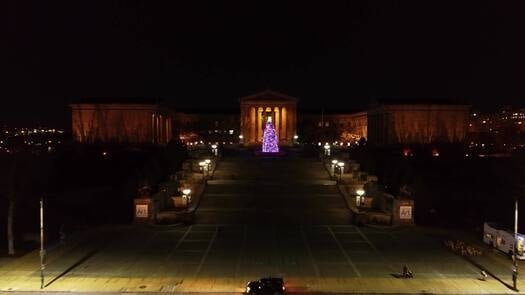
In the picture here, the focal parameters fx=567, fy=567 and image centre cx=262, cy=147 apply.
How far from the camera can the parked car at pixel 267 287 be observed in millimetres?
18956

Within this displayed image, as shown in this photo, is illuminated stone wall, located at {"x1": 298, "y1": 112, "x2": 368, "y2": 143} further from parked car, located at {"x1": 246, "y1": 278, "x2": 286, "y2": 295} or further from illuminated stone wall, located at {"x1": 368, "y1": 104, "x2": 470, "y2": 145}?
parked car, located at {"x1": 246, "y1": 278, "x2": 286, "y2": 295}

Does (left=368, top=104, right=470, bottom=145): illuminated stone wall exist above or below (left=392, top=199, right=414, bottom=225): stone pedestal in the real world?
above

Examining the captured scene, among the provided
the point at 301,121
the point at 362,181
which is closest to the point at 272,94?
the point at 301,121

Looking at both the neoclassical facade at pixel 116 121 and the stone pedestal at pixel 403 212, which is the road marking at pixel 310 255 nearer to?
the stone pedestal at pixel 403 212

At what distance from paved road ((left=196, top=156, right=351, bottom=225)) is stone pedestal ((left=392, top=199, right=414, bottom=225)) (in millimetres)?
3292

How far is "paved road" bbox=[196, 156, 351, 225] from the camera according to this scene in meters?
36.6

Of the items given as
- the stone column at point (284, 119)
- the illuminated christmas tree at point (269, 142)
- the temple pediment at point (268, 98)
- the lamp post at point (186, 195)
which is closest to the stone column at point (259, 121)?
the temple pediment at point (268, 98)

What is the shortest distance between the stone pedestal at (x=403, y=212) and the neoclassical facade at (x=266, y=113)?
6635 centimetres

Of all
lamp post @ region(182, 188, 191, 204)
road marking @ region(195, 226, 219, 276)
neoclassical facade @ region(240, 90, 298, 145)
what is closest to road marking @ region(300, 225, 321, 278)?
road marking @ region(195, 226, 219, 276)

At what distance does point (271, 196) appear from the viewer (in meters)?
42.5

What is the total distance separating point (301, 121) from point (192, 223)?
90.2 meters

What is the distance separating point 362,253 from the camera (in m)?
27.2

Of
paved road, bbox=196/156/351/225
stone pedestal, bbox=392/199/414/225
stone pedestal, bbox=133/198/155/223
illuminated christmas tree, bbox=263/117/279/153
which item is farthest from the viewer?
illuminated christmas tree, bbox=263/117/279/153

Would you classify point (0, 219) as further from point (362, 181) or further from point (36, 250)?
point (362, 181)
